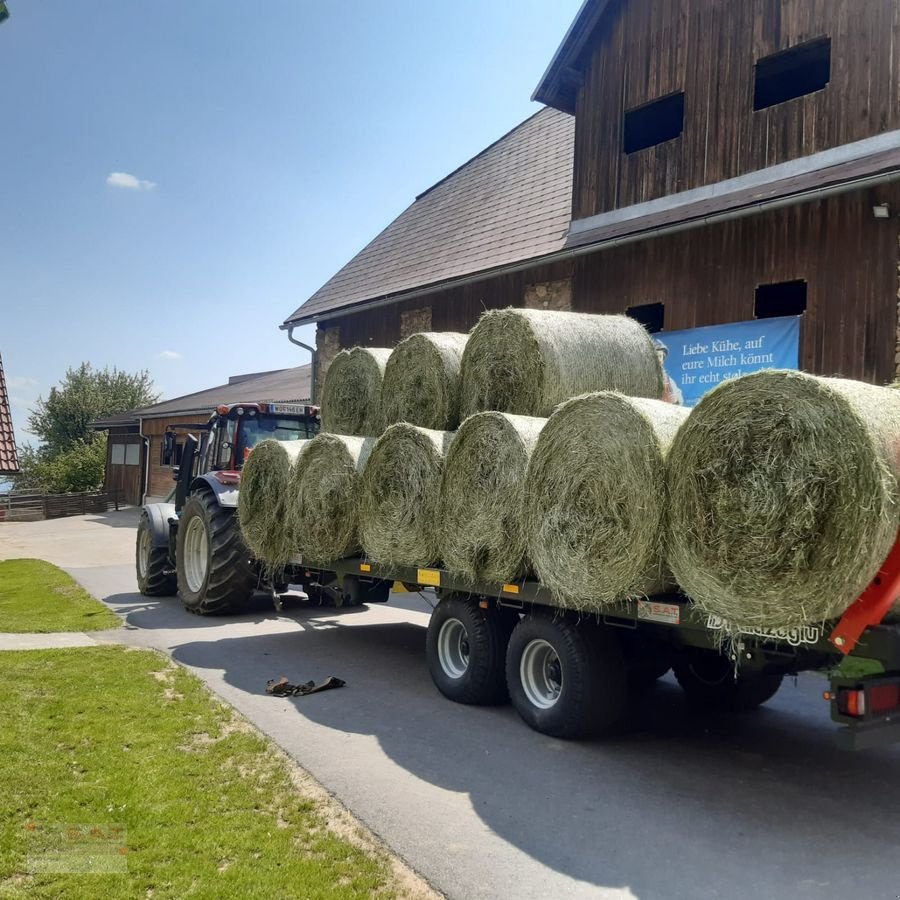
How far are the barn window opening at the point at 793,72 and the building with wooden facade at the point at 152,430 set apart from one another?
1804cm

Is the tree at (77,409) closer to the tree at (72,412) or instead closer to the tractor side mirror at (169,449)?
the tree at (72,412)

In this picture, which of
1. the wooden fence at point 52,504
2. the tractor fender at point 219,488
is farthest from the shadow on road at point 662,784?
the wooden fence at point 52,504

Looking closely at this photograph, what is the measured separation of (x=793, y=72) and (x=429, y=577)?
8908 millimetres

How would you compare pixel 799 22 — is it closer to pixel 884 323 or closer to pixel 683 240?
pixel 683 240

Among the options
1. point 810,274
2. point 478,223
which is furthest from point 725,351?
point 478,223

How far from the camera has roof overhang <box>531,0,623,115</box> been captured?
12570 millimetres

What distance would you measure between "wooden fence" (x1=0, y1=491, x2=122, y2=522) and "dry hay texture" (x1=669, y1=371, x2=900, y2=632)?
29.4 meters

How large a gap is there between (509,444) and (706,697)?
8.15 ft

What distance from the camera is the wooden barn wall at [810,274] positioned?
892 centimetres

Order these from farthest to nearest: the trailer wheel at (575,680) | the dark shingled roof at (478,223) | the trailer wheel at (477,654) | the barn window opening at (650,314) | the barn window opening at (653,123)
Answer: the dark shingled roof at (478,223) < the barn window opening at (653,123) < the barn window opening at (650,314) < the trailer wheel at (477,654) < the trailer wheel at (575,680)

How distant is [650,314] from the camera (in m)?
11.5

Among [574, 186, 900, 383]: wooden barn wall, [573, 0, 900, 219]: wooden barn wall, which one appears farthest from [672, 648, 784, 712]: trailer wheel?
[573, 0, 900, 219]: wooden barn wall

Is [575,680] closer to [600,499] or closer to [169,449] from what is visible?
[600,499]

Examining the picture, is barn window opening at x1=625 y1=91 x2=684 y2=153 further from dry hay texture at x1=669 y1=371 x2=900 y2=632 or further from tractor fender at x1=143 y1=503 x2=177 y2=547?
dry hay texture at x1=669 y1=371 x2=900 y2=632
